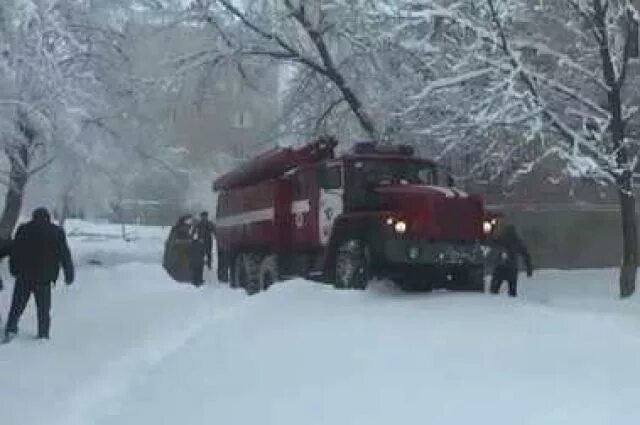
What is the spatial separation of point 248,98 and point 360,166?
13935 mm

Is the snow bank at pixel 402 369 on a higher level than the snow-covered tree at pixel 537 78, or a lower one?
lower

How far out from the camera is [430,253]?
15.5 meters

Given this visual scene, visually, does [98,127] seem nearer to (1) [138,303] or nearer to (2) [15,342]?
(1) [138,303]

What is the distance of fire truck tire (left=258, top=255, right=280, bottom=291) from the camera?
20.4m

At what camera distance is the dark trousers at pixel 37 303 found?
539 inches

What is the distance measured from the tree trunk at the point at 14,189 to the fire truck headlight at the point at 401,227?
6.45 metres

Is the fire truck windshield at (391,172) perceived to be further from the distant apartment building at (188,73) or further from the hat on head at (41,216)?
the distant apartment building at (188,73)

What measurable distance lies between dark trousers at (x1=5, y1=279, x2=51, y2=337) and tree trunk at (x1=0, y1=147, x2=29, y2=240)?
194 inches

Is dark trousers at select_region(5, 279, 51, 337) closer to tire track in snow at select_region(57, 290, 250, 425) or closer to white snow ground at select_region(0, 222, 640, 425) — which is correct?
white snow ground at select_region(0, 222, 640, 425)

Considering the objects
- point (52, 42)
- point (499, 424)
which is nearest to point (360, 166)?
point (52, 42)

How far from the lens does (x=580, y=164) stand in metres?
15.8

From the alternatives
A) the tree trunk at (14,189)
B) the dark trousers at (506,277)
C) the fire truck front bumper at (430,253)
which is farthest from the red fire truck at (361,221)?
the tree trunk at (14,189)

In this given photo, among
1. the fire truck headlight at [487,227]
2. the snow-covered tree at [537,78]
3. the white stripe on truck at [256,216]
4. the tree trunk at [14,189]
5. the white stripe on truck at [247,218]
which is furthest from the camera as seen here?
the white stripe on truck at [247,218]

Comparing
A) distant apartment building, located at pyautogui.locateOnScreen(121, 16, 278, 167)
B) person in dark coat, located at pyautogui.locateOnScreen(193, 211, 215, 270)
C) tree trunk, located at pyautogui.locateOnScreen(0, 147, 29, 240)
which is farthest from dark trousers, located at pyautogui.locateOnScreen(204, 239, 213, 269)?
tree trunk, located at pyautogui.locateOnScreen(0, 147, 29, 240)
